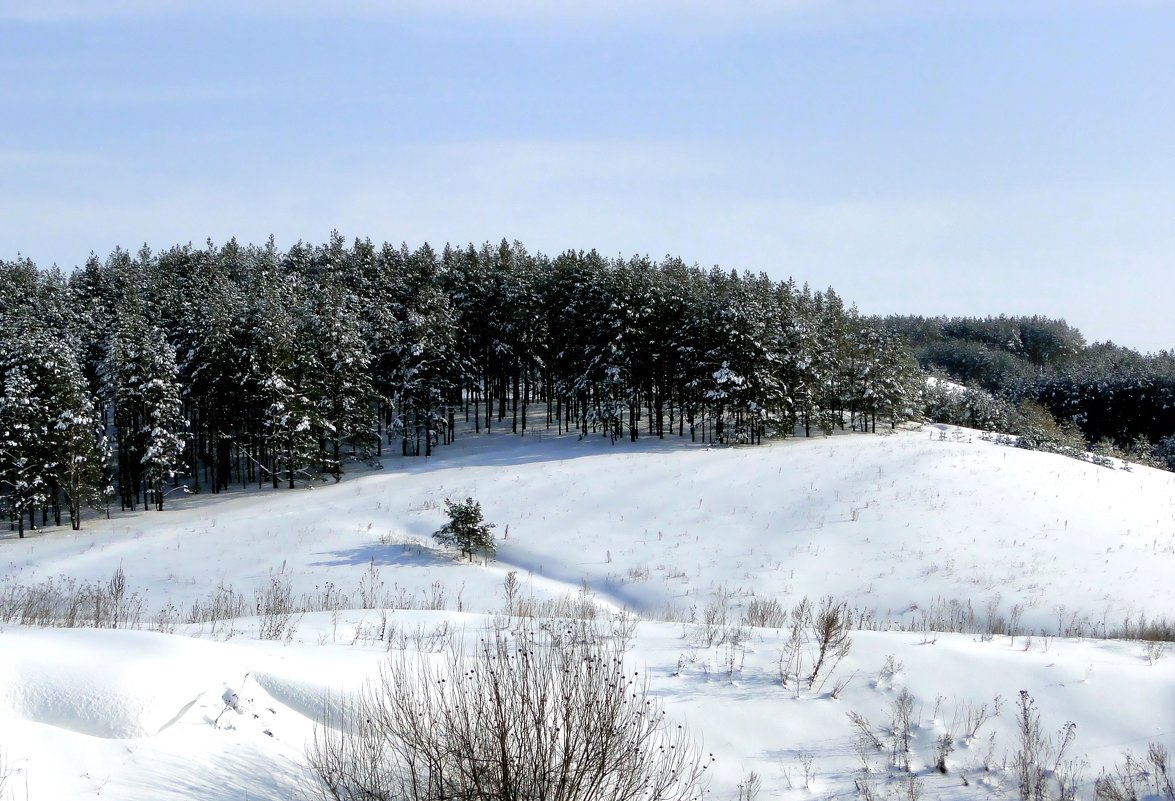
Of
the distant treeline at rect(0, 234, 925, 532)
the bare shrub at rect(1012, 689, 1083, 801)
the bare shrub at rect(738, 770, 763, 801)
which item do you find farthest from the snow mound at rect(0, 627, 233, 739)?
the distant treeline at rect(0, 234, 925, 532)

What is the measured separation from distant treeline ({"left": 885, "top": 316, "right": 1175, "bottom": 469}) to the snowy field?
2313cm

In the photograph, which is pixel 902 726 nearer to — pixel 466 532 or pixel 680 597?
pixel 680 597

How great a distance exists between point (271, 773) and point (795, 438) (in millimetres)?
52478

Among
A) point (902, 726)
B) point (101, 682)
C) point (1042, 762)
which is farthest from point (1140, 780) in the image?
point (101, 682)

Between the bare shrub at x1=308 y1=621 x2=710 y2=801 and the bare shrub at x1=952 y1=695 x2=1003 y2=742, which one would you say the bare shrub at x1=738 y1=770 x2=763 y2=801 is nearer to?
the bare shrub at x1=308 y1=621 x2=710 y2=801

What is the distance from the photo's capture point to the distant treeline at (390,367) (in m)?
45.3

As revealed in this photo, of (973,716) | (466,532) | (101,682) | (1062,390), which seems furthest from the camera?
(1062,390)

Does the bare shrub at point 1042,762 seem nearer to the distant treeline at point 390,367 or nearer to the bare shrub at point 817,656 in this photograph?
the bare shrub at point 817,656

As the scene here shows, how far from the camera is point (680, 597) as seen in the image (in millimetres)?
25500

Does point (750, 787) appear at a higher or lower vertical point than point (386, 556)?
higher

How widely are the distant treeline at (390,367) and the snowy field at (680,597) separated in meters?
3.54

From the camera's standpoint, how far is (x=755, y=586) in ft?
85.1

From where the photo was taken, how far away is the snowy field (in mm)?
6746

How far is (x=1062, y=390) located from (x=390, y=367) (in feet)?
304
